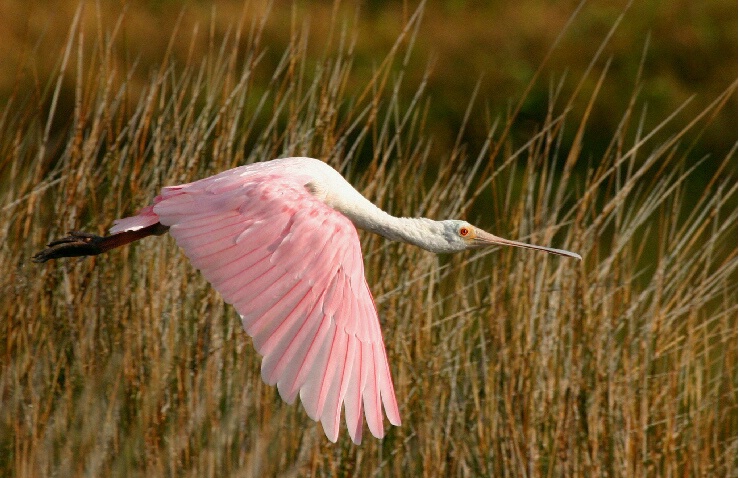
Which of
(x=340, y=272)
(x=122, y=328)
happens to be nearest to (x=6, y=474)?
(x=122, y=328)

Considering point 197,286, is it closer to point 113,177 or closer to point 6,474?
point 113,177

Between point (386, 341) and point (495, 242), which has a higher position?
point (495, 242)

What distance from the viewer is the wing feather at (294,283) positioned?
2.51 meters

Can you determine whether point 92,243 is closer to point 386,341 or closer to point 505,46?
point 386,341

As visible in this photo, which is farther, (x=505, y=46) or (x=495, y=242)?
(x=505, y=46)

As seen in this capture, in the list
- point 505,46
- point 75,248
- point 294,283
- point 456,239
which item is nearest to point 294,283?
point 294,283

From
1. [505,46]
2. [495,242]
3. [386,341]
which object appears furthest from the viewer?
[505,46]

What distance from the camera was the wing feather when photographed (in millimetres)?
2514

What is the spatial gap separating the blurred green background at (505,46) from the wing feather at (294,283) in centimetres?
521

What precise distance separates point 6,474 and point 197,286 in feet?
2.08

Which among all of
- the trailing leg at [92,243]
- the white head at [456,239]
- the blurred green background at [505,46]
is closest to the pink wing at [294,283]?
the trailing leg at [92,243]

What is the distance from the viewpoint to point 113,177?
135 inches

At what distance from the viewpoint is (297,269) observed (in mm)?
2703

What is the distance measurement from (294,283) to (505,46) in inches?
259
